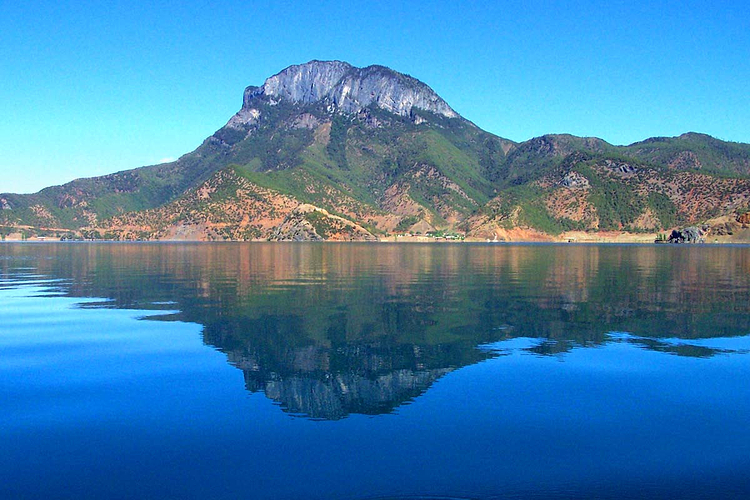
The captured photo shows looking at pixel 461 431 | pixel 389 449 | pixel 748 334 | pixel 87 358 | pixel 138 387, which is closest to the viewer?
pixel 389 449

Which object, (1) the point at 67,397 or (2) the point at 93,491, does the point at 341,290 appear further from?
(2) the point at 93,491

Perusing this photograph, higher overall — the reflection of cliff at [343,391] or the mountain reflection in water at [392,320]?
the mountain reflection in water at [392,320]

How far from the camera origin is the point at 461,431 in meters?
16.9

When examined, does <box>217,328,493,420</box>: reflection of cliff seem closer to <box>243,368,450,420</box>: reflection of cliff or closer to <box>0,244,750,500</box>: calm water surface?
<box>243,368,450,420</box>: reflection of cliff

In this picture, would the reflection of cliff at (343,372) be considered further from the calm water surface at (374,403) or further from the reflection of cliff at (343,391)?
the calm water surface at (374,403)

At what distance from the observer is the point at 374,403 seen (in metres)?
19.6

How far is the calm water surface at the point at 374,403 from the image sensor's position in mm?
14000

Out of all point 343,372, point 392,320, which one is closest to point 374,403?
point 343,372

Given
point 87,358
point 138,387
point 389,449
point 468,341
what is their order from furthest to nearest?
point 468,341
point 87,358
point 138,387
point 389,449

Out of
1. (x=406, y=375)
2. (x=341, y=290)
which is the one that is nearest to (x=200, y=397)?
(x=406, y=375)

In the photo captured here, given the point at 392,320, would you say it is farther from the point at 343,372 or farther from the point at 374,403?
the point at 374,403

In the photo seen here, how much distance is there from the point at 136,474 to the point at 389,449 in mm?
6271

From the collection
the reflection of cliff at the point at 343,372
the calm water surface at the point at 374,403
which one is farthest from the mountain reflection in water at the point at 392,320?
the calm water surface at the point at 374,403

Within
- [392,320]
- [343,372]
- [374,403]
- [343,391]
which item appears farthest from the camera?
[392,320]
